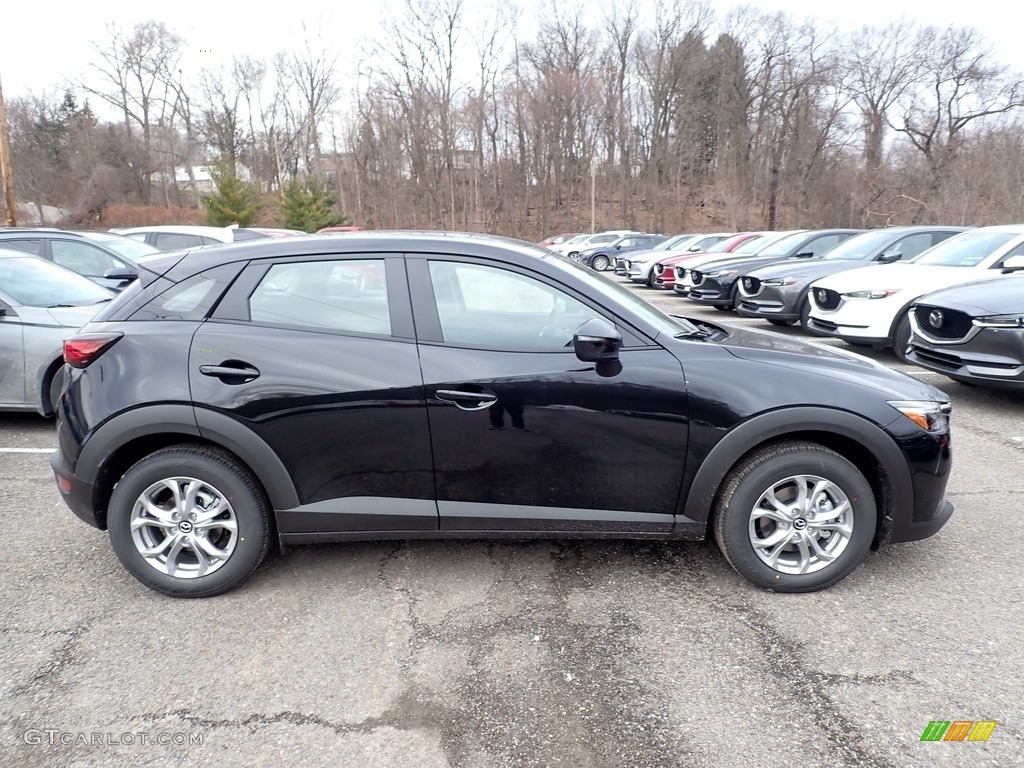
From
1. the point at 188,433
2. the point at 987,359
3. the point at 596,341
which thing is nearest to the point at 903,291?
the point at 987,359

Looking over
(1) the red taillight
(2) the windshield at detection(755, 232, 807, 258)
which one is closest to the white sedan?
(2) the windshield at detection(755, 232, 807, 258)

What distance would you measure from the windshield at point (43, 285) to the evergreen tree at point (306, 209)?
3172 centimetres

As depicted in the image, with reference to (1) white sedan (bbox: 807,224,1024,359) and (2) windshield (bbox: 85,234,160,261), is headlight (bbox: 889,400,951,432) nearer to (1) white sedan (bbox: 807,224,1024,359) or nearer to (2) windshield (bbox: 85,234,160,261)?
(1) white sedan (bbox: 807,224,1024,359)

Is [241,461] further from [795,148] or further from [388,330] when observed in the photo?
[795,148]

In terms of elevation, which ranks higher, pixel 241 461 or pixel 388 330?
pixel 388 330

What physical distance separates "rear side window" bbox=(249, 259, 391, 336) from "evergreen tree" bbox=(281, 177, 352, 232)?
35644 mm

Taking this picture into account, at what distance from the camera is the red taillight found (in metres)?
3.09

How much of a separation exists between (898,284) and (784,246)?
6031 mm

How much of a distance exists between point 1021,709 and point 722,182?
49418 millimetres

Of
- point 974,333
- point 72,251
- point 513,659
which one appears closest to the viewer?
point 513,659

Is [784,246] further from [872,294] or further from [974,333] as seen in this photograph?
[974,333]

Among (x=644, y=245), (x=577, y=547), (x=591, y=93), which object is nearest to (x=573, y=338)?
(x=577, y=547)

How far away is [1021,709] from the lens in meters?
2.36

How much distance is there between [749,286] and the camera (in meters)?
11.2
